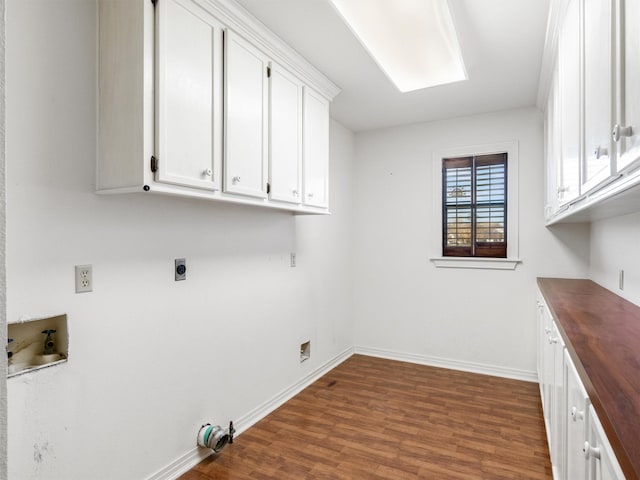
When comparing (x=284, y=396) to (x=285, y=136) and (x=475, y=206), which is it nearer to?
(x=285, y=136)

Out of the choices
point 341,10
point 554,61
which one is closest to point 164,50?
point 341,10

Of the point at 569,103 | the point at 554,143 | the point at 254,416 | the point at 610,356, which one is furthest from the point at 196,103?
the point at 554,143

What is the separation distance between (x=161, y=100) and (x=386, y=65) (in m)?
1.94

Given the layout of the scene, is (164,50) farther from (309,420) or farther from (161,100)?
(309,420)

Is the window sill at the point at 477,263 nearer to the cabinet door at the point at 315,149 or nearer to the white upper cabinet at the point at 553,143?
the white upper cabinet at the point at 553,143

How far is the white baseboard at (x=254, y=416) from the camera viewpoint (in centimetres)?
213

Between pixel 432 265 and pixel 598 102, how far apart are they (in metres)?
2.94

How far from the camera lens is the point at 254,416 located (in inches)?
110

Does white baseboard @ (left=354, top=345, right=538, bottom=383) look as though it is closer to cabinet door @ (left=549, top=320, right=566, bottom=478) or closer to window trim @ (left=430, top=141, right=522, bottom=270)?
window trim @ (left=430, top=141, right=522, bottom=270)

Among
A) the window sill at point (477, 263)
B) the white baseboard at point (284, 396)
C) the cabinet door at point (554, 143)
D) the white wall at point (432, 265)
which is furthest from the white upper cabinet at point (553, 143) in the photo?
the white baseboard at point (284, 396)

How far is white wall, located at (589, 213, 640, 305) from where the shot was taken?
2.07 m

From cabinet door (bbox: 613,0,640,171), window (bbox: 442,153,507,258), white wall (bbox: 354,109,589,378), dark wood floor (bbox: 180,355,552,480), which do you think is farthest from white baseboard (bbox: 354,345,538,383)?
cabinet door (bbox: 613,0,640,171)

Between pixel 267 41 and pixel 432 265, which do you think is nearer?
pixel 267 41

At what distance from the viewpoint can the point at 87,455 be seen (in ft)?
5.66
